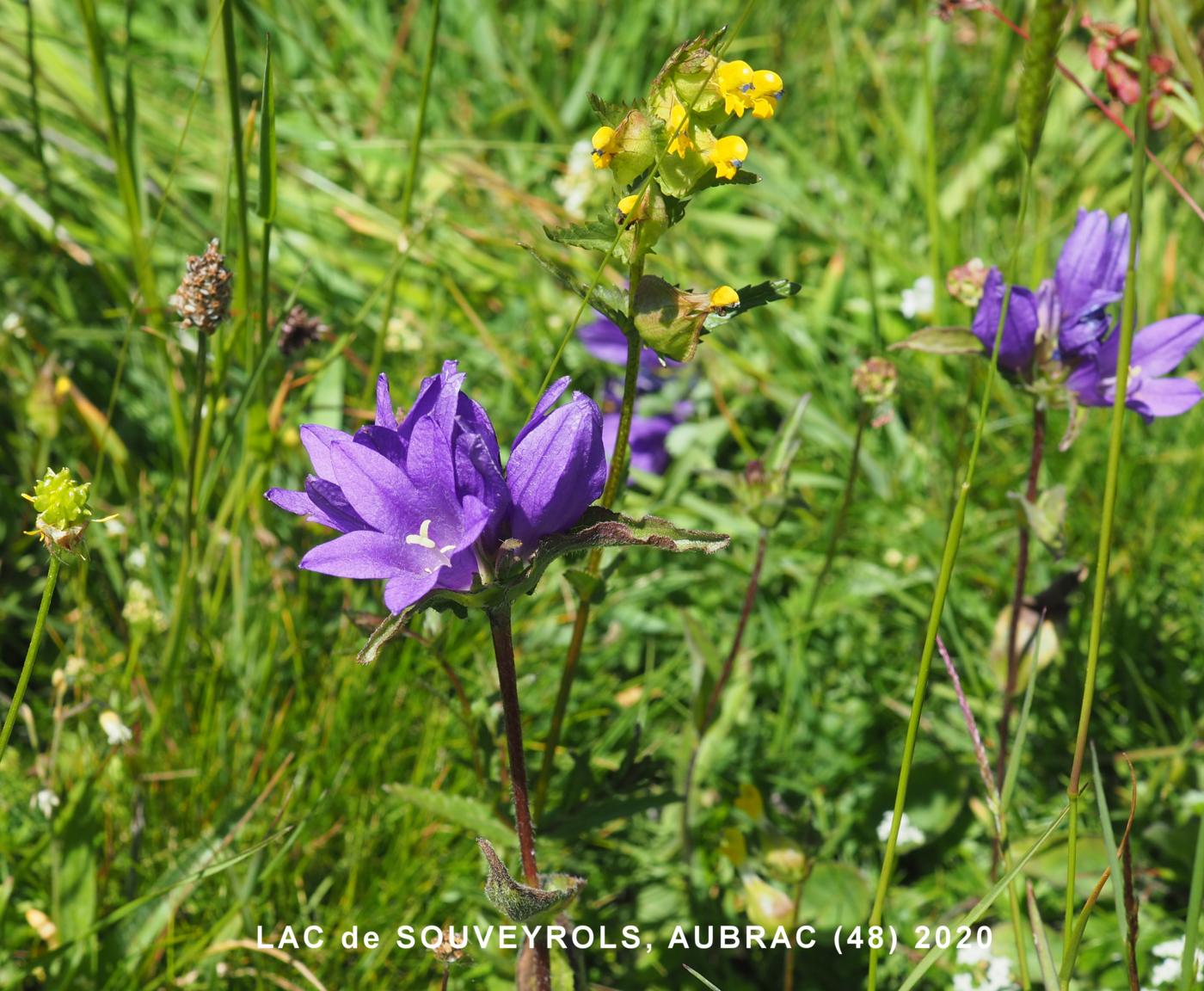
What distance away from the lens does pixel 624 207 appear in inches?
56.1

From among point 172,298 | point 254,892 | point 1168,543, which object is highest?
point 172,298

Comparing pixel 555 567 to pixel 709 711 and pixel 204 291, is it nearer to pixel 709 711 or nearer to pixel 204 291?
pixel 709 711

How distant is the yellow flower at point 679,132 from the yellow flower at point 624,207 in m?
0.07

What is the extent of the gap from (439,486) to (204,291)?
2.00ft

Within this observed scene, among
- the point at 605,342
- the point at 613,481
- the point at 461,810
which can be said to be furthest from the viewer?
the point at 605,342

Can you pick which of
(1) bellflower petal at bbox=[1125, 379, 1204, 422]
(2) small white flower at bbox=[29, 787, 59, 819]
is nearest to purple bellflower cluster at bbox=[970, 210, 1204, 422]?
(1) bellflower petal at bbox=[1125, 379, 1204, 422]

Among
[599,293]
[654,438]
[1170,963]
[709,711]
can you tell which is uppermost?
[654,438]

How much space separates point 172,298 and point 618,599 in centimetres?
123

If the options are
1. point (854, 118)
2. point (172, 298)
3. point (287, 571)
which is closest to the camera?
point (172, 298)

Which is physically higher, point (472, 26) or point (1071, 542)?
point (472, 26)

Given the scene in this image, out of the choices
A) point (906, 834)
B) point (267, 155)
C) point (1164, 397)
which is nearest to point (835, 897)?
point (906, 834)

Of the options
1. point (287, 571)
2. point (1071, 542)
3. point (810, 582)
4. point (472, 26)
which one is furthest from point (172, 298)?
point (472, 26)

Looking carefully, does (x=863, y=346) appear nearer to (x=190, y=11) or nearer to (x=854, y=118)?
(x=854, y=118)

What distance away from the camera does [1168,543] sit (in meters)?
2.55
